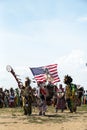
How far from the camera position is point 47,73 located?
94.9 ft

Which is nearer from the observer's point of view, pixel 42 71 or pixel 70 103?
pixel 70 103

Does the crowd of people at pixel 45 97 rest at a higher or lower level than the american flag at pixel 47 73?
lower

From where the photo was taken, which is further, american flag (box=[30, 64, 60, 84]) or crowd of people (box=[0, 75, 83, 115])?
american flag (box=[30, 64, 60, 84])

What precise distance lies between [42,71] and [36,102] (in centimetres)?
871

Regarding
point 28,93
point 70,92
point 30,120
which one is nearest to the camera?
point 30,120

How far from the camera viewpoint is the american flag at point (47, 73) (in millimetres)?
28594

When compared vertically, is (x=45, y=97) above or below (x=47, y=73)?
below

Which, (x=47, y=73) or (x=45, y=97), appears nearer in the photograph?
(x=45, y=97)

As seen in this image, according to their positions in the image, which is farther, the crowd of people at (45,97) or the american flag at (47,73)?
the american flag at (47,73)

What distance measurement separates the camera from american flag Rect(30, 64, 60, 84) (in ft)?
93.8

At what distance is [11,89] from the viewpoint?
32781 millimetres

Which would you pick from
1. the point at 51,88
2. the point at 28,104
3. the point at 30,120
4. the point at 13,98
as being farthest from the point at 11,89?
the point at 30,120

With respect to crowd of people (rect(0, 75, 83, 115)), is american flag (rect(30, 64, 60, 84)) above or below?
above

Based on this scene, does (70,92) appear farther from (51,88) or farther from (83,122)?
(51,88)
